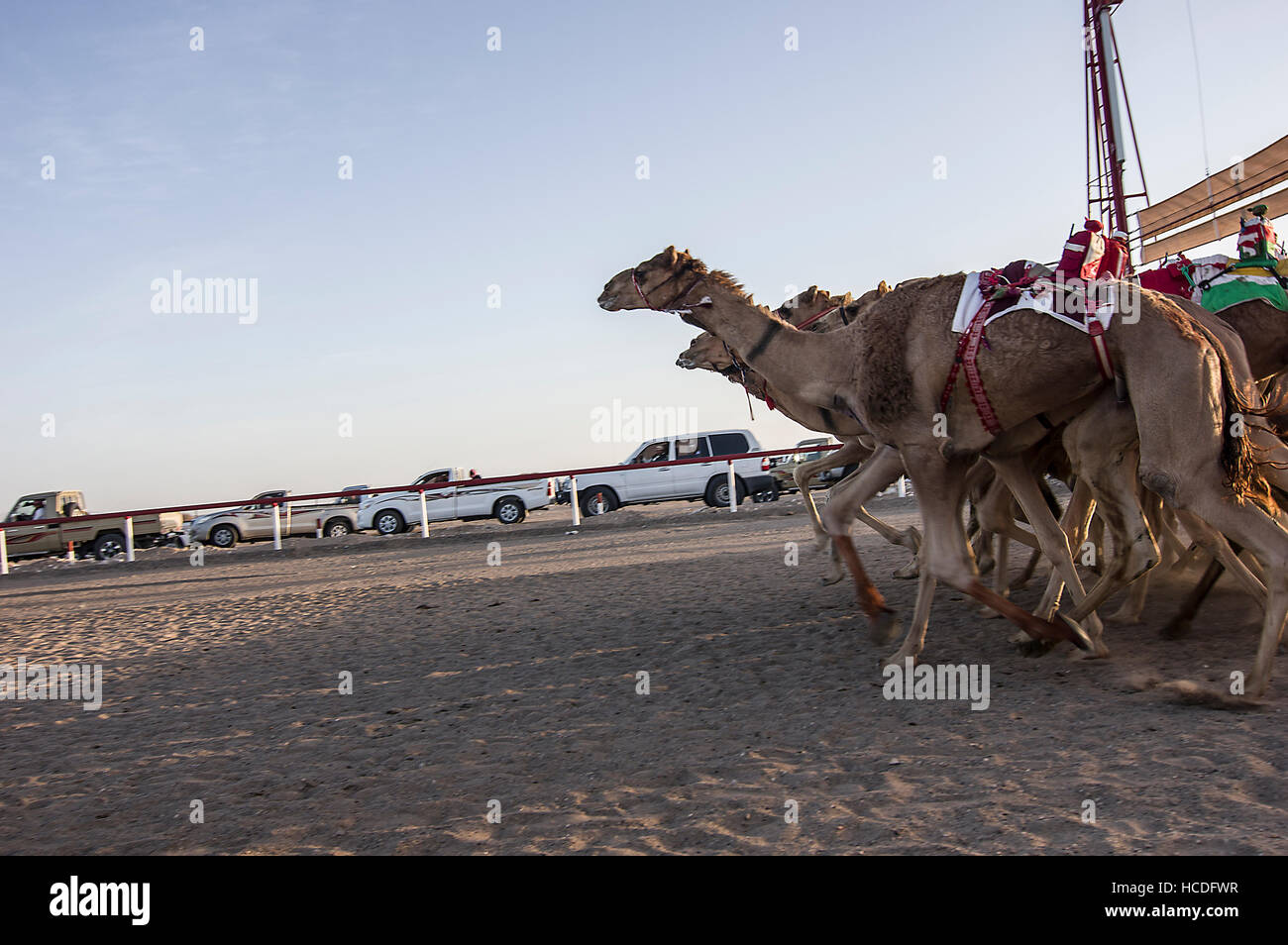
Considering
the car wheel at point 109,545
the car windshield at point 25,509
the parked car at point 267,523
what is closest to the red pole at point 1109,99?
the parked car at point 267,523

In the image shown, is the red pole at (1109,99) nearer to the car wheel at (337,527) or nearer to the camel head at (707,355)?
the camel head at (707,355)

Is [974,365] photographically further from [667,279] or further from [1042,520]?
[667,279]

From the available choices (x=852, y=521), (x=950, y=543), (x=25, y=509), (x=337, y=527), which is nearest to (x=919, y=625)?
(x=950, y=543)

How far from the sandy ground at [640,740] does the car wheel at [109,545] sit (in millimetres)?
19354

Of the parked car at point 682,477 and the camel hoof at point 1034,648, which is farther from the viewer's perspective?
the parked car at point 682,477

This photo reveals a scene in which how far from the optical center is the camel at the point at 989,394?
521cm

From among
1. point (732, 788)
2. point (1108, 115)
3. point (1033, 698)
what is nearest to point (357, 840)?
point (732, 788)

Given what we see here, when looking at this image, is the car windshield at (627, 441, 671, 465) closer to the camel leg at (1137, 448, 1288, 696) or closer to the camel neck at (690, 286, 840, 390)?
the camel neck at (690, 286, 840, 390)

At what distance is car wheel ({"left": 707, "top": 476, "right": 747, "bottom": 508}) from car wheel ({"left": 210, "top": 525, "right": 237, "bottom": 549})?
14.0 m

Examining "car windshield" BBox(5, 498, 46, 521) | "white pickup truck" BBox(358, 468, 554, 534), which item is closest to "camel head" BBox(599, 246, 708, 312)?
"white pickup truck" BBox(358, 468, 554, 534)

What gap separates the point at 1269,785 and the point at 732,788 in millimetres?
2100

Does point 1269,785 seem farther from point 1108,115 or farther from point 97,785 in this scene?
point 1108,115

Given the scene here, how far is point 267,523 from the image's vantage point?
3002 centimetres

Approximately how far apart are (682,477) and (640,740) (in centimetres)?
2135
